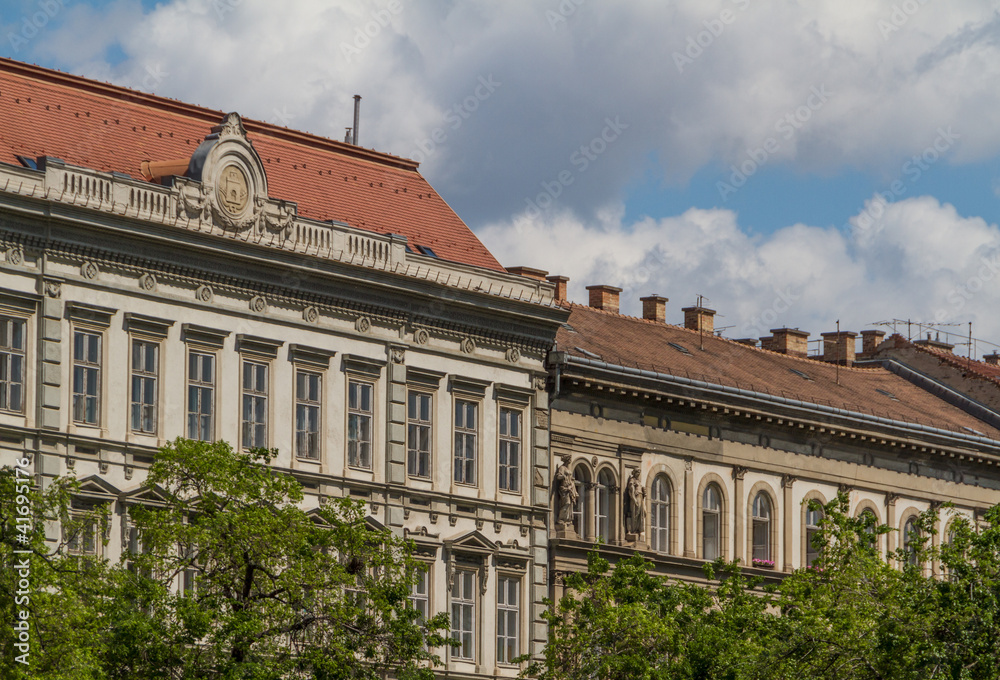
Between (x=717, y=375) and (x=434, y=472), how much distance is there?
40.7ft

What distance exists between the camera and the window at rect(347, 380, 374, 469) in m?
54.2

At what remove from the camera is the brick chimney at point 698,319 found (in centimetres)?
7162

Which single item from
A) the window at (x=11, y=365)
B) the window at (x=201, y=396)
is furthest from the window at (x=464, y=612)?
the window at (x=11, y=365)

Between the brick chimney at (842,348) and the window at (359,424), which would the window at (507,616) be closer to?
the window at (359,424)

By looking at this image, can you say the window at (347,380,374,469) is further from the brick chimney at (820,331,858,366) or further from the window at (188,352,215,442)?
the brick chimney at (820,331,858,366)

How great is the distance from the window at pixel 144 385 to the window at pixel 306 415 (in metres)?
4.05

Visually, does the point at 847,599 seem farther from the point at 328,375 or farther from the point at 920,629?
the point at 328,375

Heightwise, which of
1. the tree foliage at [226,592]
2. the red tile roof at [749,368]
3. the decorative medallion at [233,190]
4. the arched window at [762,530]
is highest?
the decorative medallion at [233,190]

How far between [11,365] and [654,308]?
27.3 meters

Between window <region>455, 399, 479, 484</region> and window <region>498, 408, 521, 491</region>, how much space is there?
883mm

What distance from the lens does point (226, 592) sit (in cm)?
4241

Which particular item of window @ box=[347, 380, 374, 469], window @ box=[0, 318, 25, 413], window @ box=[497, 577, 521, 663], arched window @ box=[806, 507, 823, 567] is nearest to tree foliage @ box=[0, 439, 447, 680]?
window @ box=[0, 318, 25, 413]

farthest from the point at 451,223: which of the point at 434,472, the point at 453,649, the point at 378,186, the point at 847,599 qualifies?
the point at 847,599

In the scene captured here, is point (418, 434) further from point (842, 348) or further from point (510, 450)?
point (842, 348)
